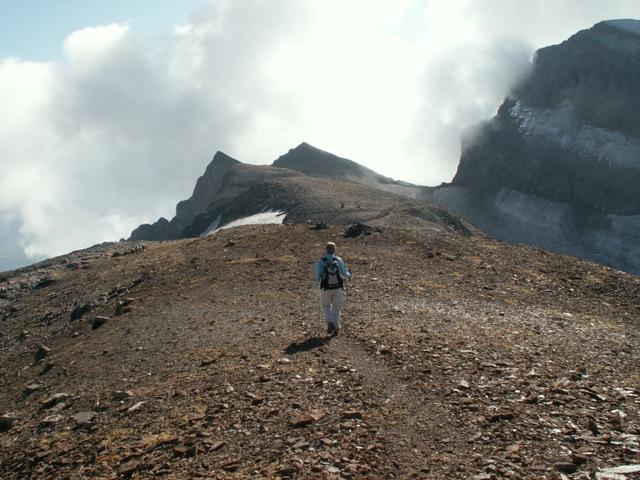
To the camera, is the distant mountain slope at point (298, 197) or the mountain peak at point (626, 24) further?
the mountain peak at point (626, 24)

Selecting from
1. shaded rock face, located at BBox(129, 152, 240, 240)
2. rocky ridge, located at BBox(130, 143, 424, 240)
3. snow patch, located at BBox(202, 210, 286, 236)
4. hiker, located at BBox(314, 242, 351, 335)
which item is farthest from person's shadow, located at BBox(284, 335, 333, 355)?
shaded rock face, located at BBox(129, 152, 240, 240)

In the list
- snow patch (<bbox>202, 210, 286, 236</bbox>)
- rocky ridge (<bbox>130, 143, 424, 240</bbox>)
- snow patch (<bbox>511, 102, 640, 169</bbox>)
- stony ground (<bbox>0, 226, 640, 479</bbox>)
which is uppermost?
snow patch (<bbox>511, 102, 640, 169</bbox>)

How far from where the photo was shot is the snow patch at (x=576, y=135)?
127438mm

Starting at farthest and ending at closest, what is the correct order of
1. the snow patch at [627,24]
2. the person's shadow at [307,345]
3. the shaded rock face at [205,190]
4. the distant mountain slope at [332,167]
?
1. the distant mountain slope at [332,167]
2. the snow patch at [627,24]
3. the shaded rock face at [205,190]
4. the person's shadow at [307,345]

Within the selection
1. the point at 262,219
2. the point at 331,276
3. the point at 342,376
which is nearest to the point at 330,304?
the point at 331,276

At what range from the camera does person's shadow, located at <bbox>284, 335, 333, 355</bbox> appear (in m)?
15.1

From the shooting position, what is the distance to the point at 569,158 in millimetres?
134625

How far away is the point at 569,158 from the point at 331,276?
434ft

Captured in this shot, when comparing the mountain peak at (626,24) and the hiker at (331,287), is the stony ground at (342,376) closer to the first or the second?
the hiker at (331,287)

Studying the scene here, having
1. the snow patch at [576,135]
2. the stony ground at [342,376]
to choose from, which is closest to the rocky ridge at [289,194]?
the snow patch at [576,135]

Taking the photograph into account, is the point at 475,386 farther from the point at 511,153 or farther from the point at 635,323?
the point at 511,153

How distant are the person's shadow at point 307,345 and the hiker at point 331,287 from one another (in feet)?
2.41

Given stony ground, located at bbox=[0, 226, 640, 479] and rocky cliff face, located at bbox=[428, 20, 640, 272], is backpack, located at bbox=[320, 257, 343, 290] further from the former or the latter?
rocky cliff face, located at bbox=[428, 20, 640, 272]

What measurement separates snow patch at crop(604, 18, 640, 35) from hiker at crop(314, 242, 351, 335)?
151712 mm
